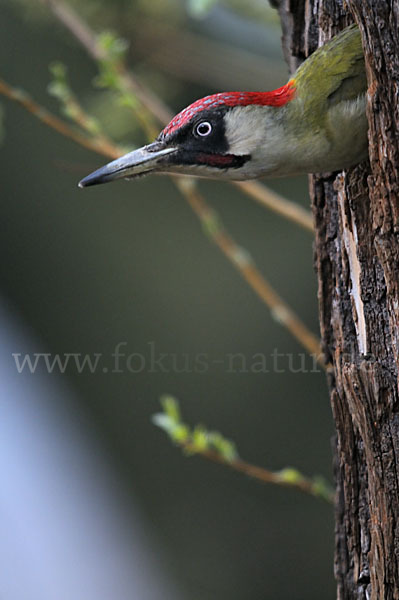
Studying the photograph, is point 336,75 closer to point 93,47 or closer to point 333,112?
point 333,112

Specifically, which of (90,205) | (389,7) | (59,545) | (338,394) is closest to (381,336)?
(338,394)

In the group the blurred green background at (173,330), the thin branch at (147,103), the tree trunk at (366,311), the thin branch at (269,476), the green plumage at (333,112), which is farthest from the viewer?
the blurred green background at (173,330)

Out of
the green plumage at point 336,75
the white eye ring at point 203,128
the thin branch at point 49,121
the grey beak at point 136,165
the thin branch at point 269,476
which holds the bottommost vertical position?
the thin branch at point 269,476

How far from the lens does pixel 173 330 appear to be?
Result: 3.02 meters

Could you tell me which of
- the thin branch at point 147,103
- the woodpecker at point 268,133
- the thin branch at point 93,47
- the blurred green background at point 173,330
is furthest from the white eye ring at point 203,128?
the blurred green background at point 173,330

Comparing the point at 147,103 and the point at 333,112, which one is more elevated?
the point at 147,103

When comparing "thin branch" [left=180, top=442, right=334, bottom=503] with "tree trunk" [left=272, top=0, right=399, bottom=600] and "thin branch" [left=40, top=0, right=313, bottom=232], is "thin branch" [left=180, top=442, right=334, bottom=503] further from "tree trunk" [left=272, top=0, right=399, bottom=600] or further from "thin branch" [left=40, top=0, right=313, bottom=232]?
"thin branch" [left=40, top=0, right=313, bottom=232]

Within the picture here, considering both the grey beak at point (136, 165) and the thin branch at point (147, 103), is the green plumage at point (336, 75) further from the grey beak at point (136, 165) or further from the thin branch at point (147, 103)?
the thin branch at point (147, 103)

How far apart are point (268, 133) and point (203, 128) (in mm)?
83

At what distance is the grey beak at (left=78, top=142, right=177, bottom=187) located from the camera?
915 mm

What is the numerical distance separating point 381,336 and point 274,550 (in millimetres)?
2222

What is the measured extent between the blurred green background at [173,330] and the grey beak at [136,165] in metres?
1.97

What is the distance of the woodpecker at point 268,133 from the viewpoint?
0.90m

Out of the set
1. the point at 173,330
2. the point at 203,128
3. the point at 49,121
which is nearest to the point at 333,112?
the point at 203,128
